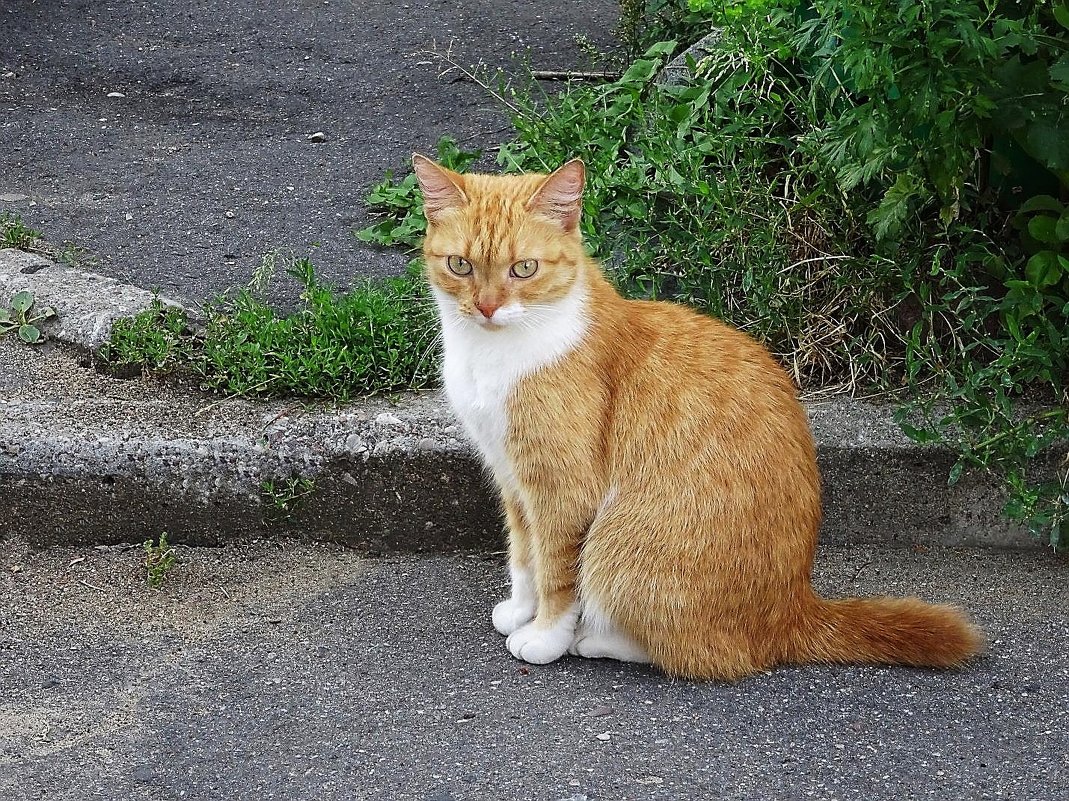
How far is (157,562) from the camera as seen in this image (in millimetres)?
3611

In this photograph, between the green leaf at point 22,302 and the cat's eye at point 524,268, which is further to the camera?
the green leaf at point 22,302

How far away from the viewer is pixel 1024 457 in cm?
351

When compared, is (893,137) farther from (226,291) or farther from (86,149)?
(86,149)

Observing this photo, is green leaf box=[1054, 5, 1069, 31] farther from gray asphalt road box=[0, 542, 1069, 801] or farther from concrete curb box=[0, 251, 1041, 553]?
gray asphalt road box=[0, 542, 1069, 801]

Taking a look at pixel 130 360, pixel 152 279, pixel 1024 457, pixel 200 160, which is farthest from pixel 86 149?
pixel 1024 457

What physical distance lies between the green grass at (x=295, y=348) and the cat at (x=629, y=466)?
74 cm

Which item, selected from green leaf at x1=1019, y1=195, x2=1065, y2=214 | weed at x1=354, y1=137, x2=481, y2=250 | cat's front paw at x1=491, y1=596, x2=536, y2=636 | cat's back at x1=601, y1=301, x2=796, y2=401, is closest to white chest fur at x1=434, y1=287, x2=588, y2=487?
cat's back at x1=601, y1=301, x2=796, y2=401

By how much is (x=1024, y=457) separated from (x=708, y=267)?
1.13 metres

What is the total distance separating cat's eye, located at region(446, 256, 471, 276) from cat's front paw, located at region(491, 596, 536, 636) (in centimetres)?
91

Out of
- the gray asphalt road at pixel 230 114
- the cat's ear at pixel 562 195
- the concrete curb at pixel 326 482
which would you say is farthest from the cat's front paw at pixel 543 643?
the gray asphalt road at pixel 230 114

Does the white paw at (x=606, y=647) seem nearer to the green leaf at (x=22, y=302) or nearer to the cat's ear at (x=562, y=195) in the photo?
the cat's ear at (x=562, y=195)

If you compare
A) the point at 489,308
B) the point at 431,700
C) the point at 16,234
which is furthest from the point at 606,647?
the point at 16,234

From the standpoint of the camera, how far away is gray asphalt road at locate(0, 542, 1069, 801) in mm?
2795

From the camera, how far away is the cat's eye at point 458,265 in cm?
316
